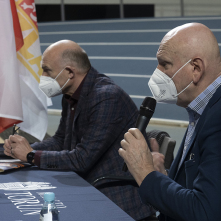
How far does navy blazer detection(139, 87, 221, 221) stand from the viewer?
1225mm

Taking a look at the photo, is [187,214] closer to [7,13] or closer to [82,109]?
[82,109]

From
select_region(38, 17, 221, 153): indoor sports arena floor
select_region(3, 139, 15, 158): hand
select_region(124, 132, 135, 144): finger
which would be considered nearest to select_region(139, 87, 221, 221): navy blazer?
select_region(124, 132, 135, 144): finger

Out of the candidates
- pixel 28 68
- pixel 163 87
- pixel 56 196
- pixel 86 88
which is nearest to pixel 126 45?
pixel 28 68

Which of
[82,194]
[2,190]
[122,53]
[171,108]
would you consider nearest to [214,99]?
[82,194]

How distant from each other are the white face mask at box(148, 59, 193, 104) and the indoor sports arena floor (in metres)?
4.02

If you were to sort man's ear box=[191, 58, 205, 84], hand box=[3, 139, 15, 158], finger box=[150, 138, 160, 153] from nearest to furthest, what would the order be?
man's ear box=[191, 58, 205, 84]
hand box=[3, 139, 15, 158]
finger box=[150, 138, 160, 153]

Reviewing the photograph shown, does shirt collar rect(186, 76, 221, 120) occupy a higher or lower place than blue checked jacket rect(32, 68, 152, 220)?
higher

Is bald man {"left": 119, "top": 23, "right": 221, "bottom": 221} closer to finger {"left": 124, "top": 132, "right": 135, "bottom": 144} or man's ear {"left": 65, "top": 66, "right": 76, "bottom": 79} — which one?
finger {"left": 124, "top": 132, "right": 135, "bottom": 144}

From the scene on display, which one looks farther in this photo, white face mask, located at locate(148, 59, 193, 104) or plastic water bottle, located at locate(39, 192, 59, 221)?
white face mask, located at locate(148, 59, 193, 104)

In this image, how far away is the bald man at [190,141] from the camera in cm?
124

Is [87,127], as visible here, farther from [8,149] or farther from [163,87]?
[163,87]

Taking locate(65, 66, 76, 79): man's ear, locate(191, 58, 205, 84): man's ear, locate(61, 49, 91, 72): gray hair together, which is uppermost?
locate(191, 58, 205, 84): man's ear

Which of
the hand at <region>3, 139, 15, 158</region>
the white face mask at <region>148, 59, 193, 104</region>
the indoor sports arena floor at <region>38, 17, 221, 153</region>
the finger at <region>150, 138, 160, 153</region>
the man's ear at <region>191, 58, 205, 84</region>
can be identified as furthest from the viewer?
the indoor sports arena floor at <region>38, 17, 221, 153</region>

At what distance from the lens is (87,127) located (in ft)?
8.24
